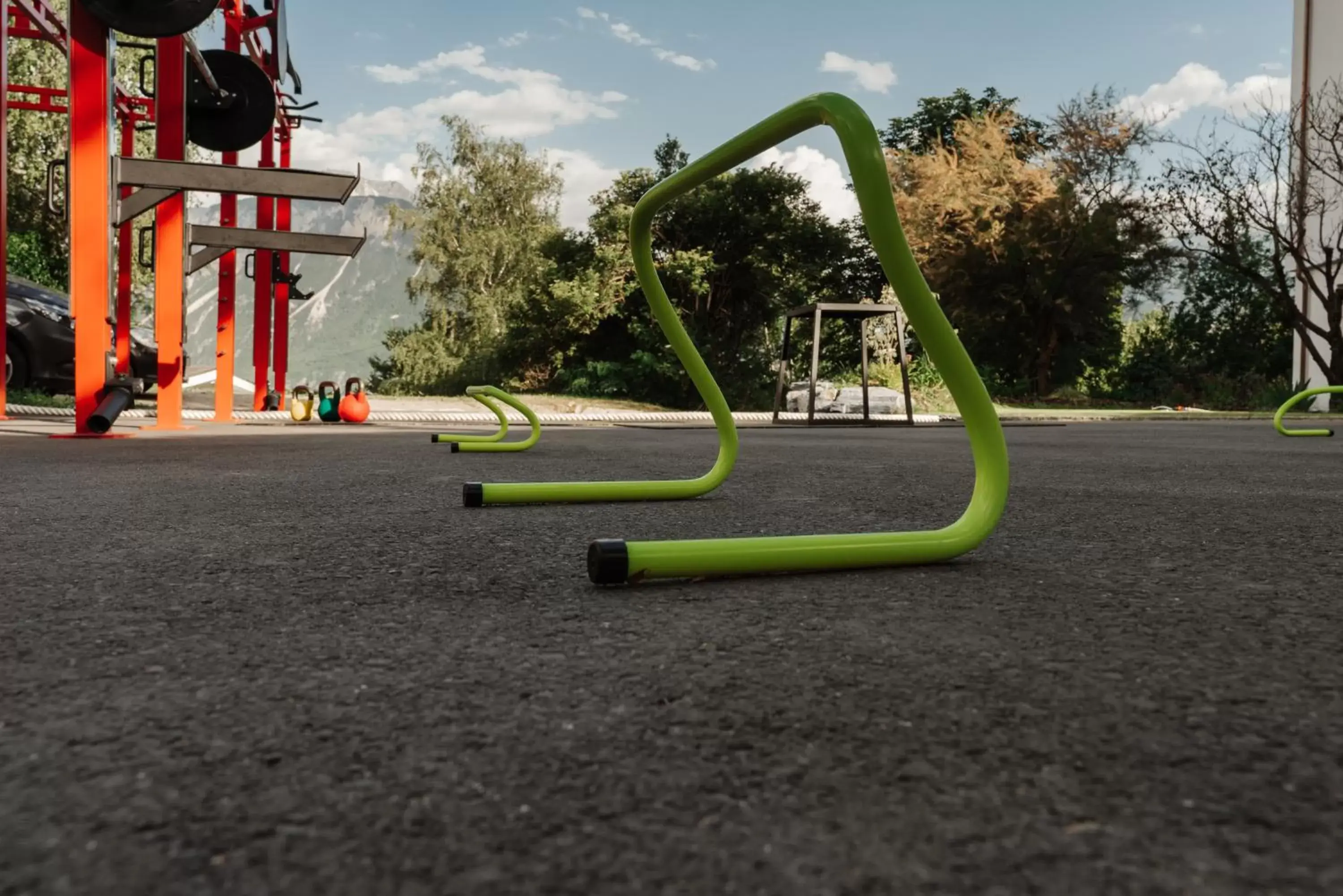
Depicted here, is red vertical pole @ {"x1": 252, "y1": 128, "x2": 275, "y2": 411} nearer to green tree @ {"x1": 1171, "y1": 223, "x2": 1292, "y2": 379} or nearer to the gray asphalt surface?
the gray asphalt surface

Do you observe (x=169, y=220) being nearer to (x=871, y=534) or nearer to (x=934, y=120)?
(x=871, y=534)

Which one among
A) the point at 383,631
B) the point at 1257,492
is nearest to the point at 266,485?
the point at 383,631

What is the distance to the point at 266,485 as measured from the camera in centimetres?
220

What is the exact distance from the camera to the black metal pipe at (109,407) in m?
3.78

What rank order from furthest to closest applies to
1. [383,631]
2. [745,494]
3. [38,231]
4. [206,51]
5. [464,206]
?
[464,206]
[38,231]
[206,51]
[745,494]
[383,631]

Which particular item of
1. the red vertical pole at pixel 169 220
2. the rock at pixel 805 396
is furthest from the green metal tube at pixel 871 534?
the rock at pixel 805 396

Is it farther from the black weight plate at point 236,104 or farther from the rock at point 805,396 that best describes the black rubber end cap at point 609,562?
the rock at point 805,396

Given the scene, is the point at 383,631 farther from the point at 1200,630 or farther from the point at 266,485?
the point at 266,485

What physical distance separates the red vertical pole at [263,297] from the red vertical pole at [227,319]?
1.42 ft

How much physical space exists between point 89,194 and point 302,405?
8.32 feet

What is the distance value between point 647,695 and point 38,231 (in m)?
12.2

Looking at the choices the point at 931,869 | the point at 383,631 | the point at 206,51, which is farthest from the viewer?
the point at 206,51

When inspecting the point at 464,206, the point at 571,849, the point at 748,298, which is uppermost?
the point at 464,206

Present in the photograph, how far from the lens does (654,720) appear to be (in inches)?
24.4
